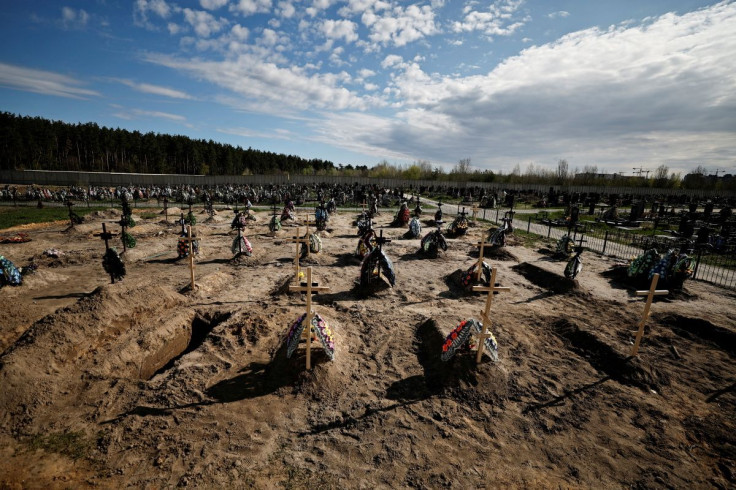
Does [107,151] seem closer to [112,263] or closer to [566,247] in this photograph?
[112,263]

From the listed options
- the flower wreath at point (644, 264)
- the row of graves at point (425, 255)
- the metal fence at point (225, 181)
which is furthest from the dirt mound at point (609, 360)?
the metal fence at point (225, 181)

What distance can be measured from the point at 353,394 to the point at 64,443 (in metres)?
4.32

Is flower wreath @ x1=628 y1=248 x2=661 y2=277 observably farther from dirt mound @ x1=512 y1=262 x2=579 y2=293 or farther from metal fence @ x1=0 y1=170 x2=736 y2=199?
metal fence @ x1=0 y1=170 x2=736 y2=199

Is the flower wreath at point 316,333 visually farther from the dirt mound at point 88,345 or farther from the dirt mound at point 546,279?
the dirt mound at point 546,279

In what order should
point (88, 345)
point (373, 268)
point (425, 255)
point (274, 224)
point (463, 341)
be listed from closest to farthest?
point (463, 341), point (88, 345), point (373, 268), point (425, 255), point (274, 224)

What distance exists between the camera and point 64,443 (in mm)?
4605

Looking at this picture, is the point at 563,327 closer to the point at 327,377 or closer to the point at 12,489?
the point at 327,377

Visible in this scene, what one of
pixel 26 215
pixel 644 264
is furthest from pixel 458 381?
pixel 26 215

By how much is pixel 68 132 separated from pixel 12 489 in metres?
95.1

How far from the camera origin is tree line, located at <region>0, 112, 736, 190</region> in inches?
2480

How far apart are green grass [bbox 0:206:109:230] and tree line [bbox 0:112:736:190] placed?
47590 mm

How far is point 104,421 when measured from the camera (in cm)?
503

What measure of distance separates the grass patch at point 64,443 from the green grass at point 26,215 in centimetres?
2518

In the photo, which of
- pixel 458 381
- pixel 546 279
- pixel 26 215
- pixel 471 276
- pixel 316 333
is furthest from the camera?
pixel 26 215
